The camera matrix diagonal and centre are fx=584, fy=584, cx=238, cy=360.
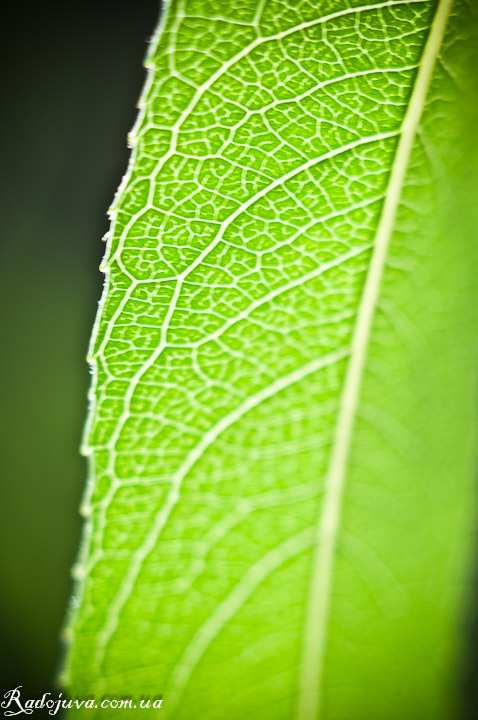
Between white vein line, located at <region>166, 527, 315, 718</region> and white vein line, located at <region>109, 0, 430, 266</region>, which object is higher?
white vein line, located at <region>109, 0, 430, 266</region>

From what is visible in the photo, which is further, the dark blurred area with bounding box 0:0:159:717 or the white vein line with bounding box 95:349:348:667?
the dark blurred area with bounding box 0:0:159:717

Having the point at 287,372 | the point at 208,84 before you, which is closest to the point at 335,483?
the point at 287,372

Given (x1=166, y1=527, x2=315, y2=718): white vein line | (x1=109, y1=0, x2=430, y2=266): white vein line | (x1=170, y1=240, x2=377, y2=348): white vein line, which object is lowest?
(x1=166, y1=527, x2=315, y2=718): white vein line

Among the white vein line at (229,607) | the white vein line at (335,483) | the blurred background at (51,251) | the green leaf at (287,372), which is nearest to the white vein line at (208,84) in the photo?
the green leaf at (287,372)

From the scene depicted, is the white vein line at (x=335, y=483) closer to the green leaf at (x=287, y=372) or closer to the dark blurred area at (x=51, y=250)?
the green leaf at (x=287, y=372)

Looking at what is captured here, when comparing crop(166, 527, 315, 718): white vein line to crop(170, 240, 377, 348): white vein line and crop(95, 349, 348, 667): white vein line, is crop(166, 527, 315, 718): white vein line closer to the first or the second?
crop(95, 349, 348, 667): white vein line

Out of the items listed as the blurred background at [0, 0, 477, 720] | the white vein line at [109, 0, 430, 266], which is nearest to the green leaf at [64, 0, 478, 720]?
the white vein line at [109, 0, 430, 266]

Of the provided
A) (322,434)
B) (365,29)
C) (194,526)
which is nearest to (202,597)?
(194,526)

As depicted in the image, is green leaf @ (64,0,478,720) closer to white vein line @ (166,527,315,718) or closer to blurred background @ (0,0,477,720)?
white vein line @ (166,527,315,718)
